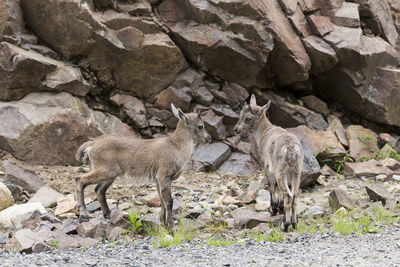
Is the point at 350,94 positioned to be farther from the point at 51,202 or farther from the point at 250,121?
the point at 51,202

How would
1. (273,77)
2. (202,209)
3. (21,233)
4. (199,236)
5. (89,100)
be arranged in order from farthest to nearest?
(273,77) < (89,100) < (202,209) < (199,236) < (21,233)

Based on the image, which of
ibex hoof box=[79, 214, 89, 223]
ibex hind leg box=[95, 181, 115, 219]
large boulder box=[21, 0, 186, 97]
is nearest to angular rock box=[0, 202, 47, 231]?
ibex hoof box=[79, 214, 89, 223]

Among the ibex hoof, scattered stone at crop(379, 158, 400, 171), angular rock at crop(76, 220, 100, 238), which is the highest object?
angular rock at crop(76, 220, 100, 238)

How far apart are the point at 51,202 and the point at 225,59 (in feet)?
19.6

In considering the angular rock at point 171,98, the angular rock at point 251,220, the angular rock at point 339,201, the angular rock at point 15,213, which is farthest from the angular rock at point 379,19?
the angular rock at point 15,213

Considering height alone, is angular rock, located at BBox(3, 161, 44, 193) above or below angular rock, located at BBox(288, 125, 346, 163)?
above

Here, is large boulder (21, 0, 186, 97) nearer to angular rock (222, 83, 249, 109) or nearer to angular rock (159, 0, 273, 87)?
angular rock (159, 0, 273, 87)

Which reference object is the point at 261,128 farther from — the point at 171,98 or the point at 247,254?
the point at 247,254

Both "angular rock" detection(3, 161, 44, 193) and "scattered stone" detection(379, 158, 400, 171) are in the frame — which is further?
"scattered stone" detection(379, 158, 400, 171)

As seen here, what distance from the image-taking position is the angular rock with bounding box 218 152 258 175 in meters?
13.8

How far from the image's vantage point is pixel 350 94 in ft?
51.3

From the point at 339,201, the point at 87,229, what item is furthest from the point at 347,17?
the point at 87,229

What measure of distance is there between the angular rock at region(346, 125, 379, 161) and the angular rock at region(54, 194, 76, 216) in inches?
301

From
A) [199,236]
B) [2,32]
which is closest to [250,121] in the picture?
[199,236]
